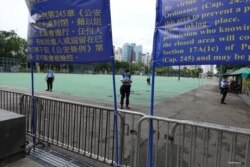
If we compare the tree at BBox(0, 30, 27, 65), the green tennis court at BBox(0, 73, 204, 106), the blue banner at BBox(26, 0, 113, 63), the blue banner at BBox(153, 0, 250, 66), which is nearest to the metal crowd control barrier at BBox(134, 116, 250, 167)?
the blue banner at BBox(153, 0, 250, 66)

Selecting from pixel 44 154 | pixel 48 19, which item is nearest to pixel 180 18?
pixel 48 19

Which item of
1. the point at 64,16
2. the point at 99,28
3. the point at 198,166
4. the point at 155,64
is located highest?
the point at 64,16

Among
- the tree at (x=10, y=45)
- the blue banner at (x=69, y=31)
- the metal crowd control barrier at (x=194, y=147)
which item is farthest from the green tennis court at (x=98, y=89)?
the tree at (x=10, y=45)

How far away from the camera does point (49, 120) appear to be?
545cm

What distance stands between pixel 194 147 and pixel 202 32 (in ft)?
5.02

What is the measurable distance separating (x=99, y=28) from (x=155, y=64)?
107 centimetres

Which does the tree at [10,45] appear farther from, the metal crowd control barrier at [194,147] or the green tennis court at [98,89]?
the metal crowd control barrier at [194,147]

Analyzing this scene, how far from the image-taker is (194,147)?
11.4ft

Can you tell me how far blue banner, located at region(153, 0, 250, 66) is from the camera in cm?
281

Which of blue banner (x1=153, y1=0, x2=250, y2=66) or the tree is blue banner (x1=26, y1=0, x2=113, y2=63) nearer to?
blue banner (x1=153, y1=0, x2=250, y2=66)

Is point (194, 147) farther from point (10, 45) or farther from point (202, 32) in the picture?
point (10, 45)

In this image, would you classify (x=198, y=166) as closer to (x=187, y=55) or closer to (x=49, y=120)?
(x=187, y=55)

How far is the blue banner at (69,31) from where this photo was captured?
3879mm

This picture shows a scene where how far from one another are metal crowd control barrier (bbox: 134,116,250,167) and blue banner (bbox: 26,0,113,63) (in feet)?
4.43
